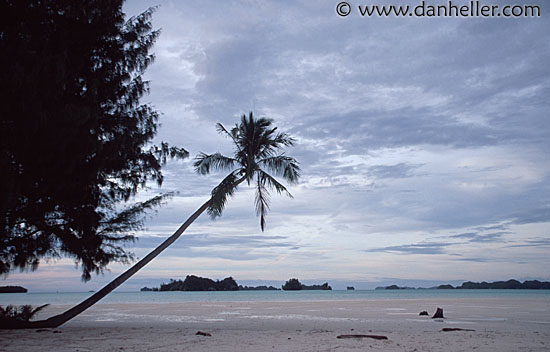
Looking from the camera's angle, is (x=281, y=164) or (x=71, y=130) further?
(x=281, y=164)

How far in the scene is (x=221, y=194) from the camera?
16.1 meters

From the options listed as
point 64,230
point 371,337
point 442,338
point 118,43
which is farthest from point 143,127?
point 442,338

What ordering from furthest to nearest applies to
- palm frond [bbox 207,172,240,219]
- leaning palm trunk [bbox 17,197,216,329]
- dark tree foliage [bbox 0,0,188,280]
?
palm frond [bbox 207,172,240,219]
leaning palm trunk [bbox 17,197,216,329]
dark tree foliage [bbox 0,0,188,280]

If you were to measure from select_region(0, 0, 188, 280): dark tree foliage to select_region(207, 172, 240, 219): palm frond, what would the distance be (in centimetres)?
239

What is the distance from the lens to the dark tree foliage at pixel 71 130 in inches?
348

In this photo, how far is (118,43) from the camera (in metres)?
12.6

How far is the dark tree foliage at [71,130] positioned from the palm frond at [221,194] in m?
2.39

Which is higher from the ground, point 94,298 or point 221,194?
point 221,194

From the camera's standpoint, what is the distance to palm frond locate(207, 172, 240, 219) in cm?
1602

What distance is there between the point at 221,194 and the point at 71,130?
739cm

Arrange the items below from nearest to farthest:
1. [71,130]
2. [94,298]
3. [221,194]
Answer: [71,130]
[94,298]
[221,194]

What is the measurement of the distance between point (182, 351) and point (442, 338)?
20.5ft

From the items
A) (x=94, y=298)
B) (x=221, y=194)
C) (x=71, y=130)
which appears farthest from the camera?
(x=221, y=194)

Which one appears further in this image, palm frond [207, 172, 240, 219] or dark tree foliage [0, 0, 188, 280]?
palm frond [207, 172, 240, 219]
